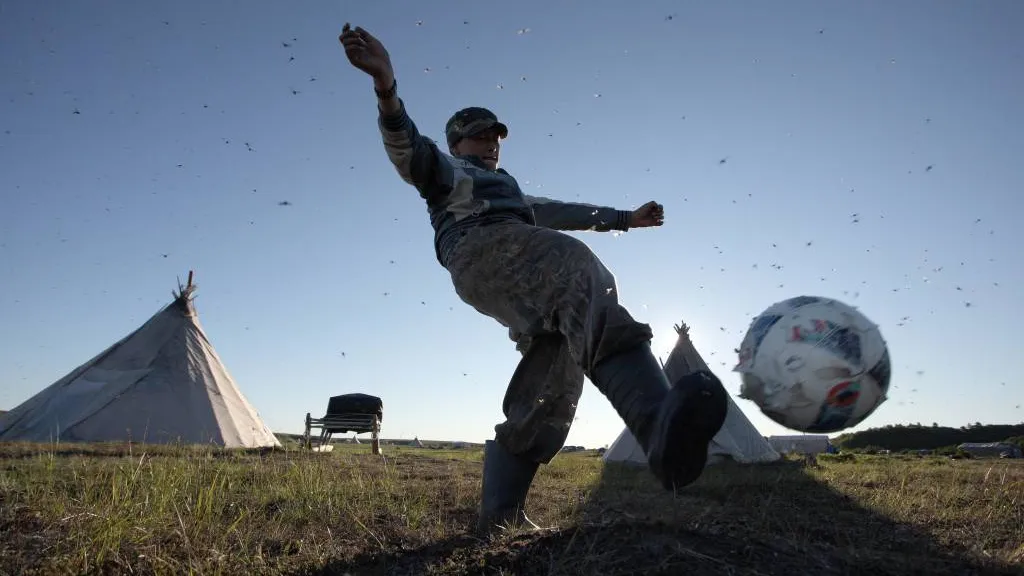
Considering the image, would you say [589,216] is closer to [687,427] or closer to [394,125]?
[394,125]

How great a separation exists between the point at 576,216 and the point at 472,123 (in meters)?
0.74

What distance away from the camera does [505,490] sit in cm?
293

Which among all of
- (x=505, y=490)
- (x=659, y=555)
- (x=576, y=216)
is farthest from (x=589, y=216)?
(x=659, y=555)

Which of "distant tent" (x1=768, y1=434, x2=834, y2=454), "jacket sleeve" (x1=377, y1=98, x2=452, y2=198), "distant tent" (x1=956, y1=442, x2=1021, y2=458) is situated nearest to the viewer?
"jacket sleeve" (x1=377, y1=98, x2=452, y2=198)

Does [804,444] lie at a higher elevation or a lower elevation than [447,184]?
lower

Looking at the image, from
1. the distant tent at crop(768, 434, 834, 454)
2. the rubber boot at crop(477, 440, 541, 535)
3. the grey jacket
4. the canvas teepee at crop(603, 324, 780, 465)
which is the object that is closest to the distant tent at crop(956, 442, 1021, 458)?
the distant tent at crop(768, 434, 834, 454)

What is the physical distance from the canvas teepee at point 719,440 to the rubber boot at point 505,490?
855 centimetres

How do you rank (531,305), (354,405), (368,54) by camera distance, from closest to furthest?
(368,54), (531,305), (354,405)

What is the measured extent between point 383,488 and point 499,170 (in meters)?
2.49

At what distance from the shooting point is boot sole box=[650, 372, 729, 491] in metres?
1.81

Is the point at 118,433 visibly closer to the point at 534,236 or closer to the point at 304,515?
the point at 304,515

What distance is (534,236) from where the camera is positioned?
2.46 meters

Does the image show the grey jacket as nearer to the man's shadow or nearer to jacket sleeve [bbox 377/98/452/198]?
jacket sleeve [bbox 377/98/452/198]

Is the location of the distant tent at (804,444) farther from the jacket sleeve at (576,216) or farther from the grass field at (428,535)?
the jacket sleeve at (576,216)
